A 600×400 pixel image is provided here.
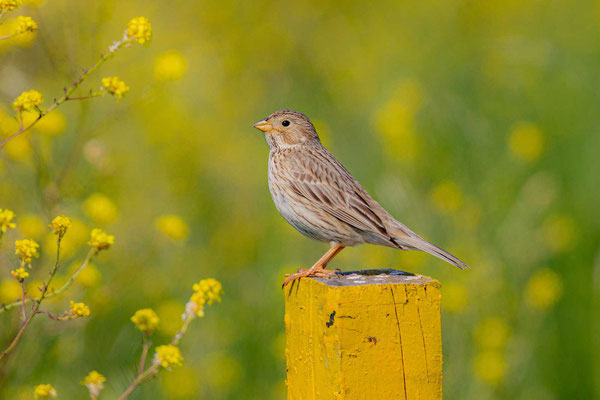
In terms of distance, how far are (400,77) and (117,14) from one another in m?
3.57

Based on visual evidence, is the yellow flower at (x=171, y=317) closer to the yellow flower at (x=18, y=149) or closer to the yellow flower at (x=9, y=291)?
the yellow flower at (x=9, y=291)

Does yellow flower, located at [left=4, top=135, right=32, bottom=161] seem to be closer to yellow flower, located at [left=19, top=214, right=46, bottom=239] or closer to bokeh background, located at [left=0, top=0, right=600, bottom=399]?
bokeh background, located at [left=0, top=0, right=600, bottom=399]

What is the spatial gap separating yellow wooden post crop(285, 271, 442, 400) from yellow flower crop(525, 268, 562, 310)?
2.98 meters

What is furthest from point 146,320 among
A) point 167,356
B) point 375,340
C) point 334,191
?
point 334,191

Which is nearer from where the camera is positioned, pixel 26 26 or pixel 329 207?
pixel 26 26

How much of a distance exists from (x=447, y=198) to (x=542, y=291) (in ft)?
2.85

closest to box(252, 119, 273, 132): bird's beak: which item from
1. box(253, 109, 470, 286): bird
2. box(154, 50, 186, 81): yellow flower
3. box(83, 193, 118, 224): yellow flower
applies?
box(253, 109, 470, 286): bird

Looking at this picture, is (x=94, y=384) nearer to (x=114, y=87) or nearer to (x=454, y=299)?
(x=114, y=87)

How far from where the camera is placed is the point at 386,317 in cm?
262

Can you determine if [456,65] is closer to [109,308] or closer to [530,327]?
[530,327]

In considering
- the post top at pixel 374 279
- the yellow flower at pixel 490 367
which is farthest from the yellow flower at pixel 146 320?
the yellow flower at pixel 490 367

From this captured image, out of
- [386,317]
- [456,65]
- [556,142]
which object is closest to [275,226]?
[556,142]

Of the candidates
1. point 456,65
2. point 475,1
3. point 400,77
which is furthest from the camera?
point 475,1

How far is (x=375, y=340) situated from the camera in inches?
103
